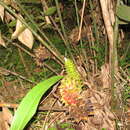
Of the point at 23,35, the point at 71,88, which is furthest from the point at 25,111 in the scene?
the point at 23,35

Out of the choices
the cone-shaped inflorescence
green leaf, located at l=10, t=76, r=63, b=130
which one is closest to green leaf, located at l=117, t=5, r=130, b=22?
the cone-shaped inflorescence

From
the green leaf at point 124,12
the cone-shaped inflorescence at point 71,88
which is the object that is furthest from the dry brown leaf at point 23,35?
the green leaf at point 124,12

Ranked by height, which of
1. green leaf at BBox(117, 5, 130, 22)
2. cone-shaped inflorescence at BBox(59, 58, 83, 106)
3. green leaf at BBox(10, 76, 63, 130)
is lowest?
green leaf at BBox(10, 76, 63, 130)

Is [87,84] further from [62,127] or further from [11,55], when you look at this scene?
[11,55]

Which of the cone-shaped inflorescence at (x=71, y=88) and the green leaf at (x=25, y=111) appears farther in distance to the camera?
the cone-shaped inflorescence at (x=71, y=88)

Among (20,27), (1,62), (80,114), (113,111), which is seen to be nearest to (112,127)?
(113,111)

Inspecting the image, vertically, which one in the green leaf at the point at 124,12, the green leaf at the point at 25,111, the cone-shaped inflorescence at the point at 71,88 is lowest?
the green leaf at the point at 25,111

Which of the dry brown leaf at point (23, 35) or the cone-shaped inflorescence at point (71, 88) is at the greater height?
the dry brown leaf at point (23, 35)

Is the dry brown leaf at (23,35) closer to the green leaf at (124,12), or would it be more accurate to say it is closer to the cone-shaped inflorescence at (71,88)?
the cone-shaped inflorescence at (71,88)

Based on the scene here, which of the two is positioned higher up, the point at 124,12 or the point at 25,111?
the point at 124,12

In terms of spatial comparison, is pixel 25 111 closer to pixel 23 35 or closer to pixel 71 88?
pixel 71 88

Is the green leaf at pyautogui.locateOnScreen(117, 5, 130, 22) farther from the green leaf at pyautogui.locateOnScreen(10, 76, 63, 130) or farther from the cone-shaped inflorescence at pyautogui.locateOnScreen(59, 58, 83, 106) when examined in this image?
the green leaf at pyautogui.locateOnScreen(10, 76, 63, 130)
